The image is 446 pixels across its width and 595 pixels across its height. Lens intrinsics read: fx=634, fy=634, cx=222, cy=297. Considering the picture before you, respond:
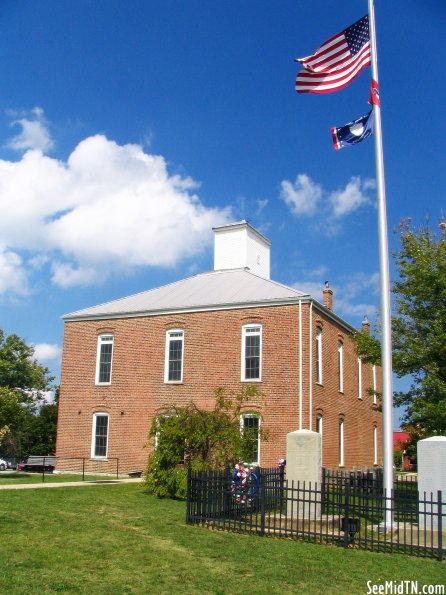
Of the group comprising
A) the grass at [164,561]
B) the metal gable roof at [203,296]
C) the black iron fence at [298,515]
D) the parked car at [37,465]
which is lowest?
the parked car at [37,465]

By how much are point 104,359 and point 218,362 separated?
6.29 meters

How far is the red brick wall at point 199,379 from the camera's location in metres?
25.1

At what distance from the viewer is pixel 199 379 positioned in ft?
89.0

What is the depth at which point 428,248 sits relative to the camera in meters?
20.7

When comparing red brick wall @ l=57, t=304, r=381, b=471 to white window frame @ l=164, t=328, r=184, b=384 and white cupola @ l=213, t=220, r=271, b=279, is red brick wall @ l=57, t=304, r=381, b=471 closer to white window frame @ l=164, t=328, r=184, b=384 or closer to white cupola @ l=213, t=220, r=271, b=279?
white window frame @ l=164, t=328, r=184, b=384

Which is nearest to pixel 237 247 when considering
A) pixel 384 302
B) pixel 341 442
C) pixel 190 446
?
pixel 341 442

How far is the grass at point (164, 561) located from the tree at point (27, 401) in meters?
27.2

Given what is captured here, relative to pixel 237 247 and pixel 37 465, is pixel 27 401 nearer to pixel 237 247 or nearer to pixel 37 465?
pixel 37 465

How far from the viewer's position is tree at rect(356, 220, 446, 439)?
1898 centimetres

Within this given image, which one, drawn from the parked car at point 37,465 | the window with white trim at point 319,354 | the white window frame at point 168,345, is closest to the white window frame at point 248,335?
the window with white trim at point 319,354

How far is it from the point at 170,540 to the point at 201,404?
15.4 meters

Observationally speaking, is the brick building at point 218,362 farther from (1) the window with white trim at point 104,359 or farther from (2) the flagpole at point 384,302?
(2) the flagpole at point 384,302

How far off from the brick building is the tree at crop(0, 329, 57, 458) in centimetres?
1020

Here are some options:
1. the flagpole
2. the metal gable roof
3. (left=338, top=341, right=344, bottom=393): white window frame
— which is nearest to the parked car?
the metal gable roof
